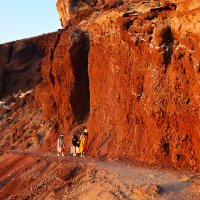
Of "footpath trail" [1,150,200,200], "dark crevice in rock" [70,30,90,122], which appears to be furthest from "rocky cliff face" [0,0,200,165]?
"footpath trail" [1,150,200,200]

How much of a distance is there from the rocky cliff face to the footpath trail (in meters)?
1.03

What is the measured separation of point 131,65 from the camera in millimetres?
16141

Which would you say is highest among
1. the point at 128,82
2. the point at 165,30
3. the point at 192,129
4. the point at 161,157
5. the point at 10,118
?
the point at 165,30

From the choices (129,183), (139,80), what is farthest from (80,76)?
(129,183)

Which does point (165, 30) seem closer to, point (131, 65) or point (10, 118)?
point (131, 65)

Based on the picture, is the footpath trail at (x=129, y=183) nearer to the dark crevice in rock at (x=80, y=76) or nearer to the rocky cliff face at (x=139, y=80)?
the rocky cliff face at (x=139, y=80)

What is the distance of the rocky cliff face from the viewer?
12.9m

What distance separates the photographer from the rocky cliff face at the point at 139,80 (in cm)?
1285

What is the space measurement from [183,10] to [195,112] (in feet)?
11.2

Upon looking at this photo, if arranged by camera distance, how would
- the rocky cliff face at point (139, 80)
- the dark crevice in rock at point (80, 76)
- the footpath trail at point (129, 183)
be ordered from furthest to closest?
the dark crevice in rock at point (80, 76) → the rocky cliff face at point (139, 80) → the footpath trail at point (129, 183)

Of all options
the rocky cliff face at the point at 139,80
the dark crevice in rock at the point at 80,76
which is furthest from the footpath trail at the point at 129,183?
the dark crevice in rock at the point at 80,76

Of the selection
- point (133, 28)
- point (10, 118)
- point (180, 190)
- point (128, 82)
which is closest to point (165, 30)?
point (133, 28)

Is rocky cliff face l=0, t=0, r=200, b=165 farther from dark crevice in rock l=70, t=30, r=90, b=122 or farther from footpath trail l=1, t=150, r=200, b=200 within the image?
footpath trail l=1, t=150, r=200, b=200

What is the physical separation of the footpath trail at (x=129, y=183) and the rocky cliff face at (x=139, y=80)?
3.36ft
